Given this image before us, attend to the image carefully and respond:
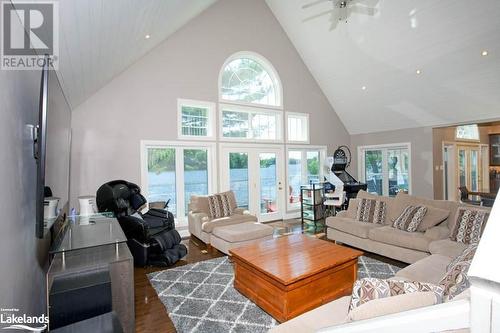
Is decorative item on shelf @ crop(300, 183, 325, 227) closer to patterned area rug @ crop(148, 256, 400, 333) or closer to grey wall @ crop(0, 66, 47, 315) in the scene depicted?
patterned area rug @ crop(148, 256, 400, 333)

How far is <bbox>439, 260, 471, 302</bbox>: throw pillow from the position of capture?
4.55 feet

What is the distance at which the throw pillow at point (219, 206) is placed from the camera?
15.6 feet

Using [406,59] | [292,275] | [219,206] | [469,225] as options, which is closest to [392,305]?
[292,275]

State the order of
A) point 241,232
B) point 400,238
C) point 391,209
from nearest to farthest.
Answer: point 400,238
point 241,232
point 391,209

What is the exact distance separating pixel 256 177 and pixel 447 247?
4.07 m

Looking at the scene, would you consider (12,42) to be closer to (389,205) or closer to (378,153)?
(389,205)

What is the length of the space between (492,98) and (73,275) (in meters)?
7.30

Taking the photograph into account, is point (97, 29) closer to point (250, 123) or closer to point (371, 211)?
point (371, 211)

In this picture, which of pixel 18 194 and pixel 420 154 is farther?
pixel 420 154

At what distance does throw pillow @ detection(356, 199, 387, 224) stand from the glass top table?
356 cm

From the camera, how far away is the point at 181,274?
334 cm

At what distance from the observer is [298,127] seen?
23.9ft
